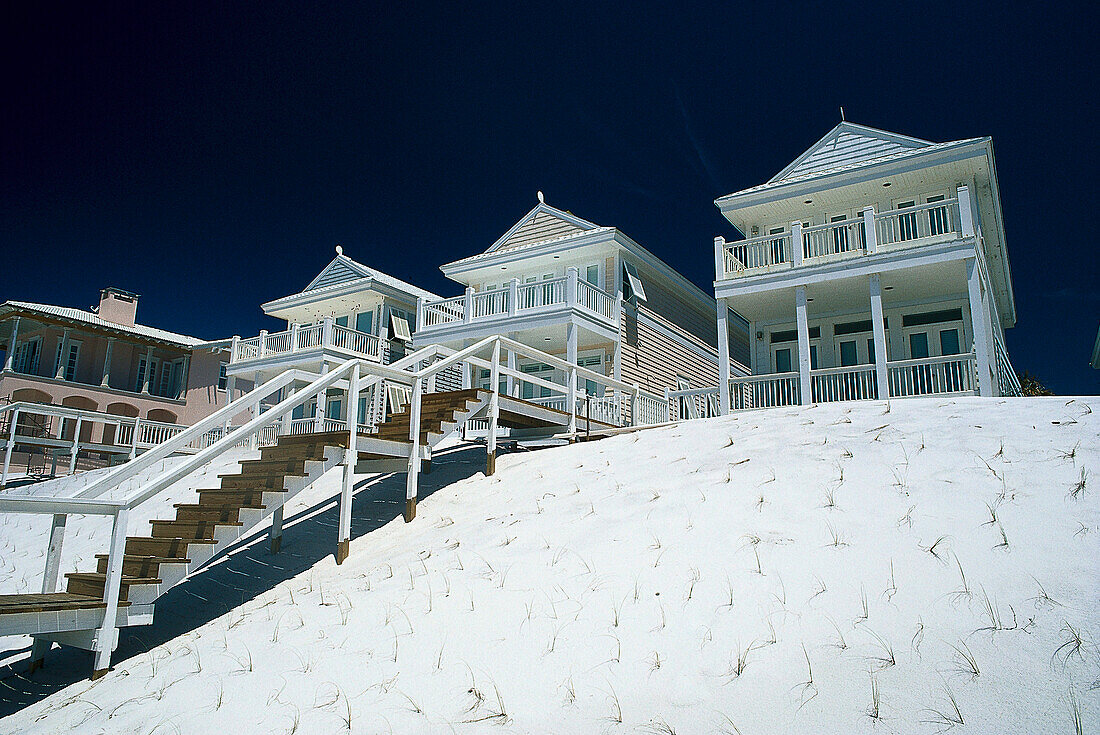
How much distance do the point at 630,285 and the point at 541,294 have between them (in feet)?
11.8

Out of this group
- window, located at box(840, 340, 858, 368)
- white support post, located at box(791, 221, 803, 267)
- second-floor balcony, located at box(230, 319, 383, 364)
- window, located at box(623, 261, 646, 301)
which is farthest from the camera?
second-floor balcony, located at box(230, 319, 383, 364)

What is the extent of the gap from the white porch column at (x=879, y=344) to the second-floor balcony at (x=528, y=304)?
7.49 meters

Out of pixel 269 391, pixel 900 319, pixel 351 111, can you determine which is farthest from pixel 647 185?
pixel 269 391

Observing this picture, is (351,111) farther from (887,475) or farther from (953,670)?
(953,670)

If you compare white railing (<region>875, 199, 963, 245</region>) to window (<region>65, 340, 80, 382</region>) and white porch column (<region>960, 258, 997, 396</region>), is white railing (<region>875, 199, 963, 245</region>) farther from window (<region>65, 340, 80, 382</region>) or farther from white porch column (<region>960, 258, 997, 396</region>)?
window (<region>65, 340, 80, 382</region>)

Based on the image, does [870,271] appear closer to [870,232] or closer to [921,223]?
[870,232]

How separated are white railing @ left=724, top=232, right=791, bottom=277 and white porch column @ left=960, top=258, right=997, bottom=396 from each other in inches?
164

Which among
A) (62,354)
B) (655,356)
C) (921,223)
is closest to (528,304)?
(655,356)

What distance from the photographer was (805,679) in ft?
13.8

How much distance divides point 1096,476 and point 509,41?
2761 cm

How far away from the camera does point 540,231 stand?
2533 centimetres

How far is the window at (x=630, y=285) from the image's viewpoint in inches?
911

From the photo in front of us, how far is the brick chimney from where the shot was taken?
3506 centimetres

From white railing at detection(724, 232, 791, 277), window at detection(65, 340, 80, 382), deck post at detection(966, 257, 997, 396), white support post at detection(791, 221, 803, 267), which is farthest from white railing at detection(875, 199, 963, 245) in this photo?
window at detection(65, 340, 80, 382)
